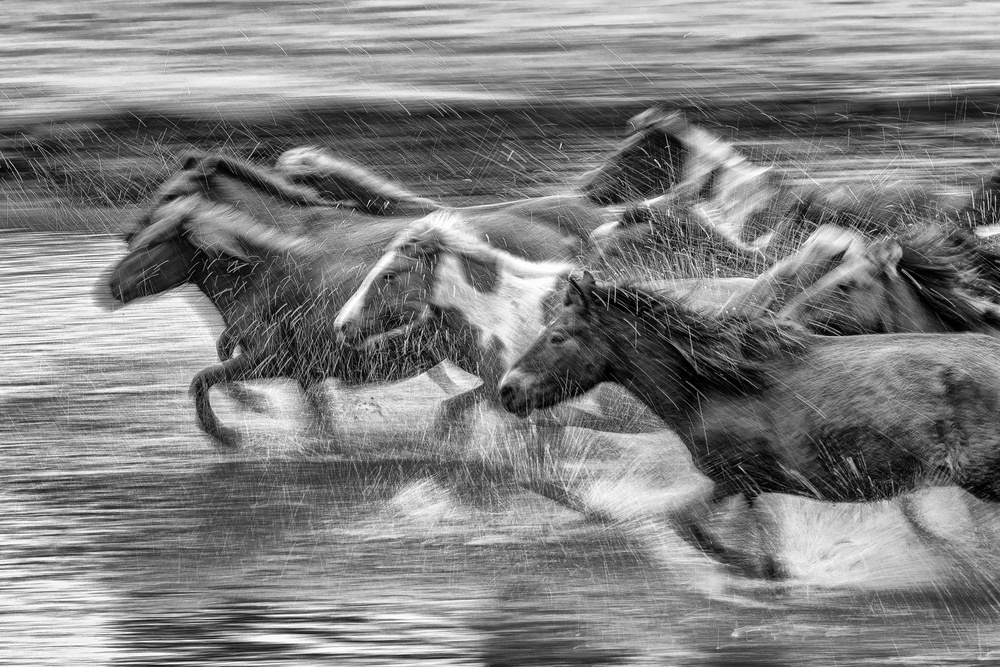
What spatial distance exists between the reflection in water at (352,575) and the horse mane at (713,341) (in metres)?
0.50

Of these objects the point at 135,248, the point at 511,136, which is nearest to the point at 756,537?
the point at 135,248

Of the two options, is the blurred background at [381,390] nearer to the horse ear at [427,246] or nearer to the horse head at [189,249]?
the horse head at [189,249]

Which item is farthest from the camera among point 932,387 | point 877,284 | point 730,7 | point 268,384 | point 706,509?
point 730,7

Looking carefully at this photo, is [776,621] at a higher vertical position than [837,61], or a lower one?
higher

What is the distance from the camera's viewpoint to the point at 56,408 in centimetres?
512

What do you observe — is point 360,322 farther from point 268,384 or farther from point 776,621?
A: point 776,621

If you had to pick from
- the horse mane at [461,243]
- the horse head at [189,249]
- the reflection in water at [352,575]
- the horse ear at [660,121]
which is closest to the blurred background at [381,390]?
the reflection in water at [352,575]

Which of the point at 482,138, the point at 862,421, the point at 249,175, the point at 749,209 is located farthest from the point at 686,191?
the point at 482,138

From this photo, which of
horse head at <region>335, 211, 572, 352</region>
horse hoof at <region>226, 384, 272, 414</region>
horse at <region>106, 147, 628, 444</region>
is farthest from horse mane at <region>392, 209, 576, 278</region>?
horse hoof at <region>226, 384, 272, 414</region>

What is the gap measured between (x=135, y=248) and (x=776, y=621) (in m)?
2.48

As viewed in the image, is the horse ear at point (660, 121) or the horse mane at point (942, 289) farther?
the horse ear at point (660, 121)

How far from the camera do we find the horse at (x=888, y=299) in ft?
11.7

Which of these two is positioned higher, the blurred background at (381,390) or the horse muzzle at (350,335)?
the horse muzzle at (350,335)

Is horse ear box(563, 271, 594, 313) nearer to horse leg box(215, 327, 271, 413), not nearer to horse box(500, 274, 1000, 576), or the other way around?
horse box(500, 274, 1000, 576)
